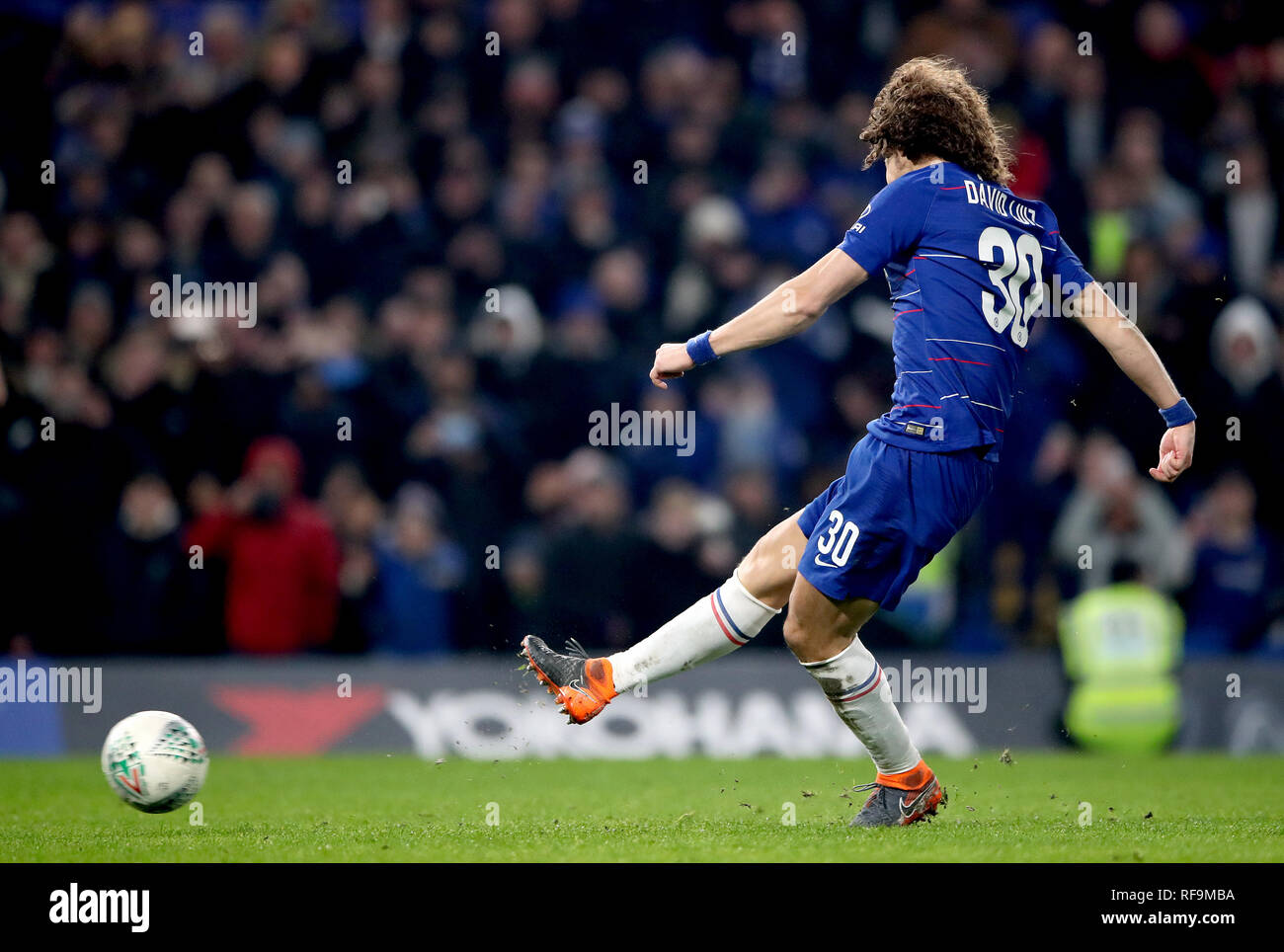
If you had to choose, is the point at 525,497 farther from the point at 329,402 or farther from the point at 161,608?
the point at 161,608

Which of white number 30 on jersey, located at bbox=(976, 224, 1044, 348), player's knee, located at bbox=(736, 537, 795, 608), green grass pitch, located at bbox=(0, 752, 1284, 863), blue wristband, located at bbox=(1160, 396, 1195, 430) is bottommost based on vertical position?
green grass pitch, located at bbox=(0, 752, 1284, 863)

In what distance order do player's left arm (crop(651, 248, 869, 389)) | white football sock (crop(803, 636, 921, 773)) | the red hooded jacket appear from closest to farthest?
player's left arm (crop(651, 248, 869, 389)), white football sock (crop(803, 636, 921, 773)), the red hooded jacket

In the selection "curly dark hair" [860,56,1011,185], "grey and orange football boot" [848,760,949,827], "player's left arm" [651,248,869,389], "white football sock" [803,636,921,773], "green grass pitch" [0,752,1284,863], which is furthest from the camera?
"grey and orange football boot" [848,760,949,827]

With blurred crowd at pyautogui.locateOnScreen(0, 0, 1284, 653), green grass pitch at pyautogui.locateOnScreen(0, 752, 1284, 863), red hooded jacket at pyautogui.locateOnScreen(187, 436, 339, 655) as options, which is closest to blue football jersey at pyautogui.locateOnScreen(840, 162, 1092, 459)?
green grass pitch at pyautogui.locateOnScreen(0, 752, 1284, 863)

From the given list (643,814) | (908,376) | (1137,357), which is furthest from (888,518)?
(643,814)

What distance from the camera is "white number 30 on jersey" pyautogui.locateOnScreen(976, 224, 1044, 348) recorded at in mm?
5277

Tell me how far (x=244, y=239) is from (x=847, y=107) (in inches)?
186

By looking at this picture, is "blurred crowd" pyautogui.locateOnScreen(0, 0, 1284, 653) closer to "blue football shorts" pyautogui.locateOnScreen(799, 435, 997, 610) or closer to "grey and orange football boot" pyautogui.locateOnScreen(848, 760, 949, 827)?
"grey and orange football boot" pyautogui.locateOnScreen(848, 760, 949, 827)

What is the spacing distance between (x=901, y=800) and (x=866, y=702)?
0.42m

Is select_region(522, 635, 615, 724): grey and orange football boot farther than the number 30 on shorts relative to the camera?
Yes

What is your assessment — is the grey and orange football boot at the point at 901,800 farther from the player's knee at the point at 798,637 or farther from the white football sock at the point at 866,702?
the player's knee at the point at 798,637

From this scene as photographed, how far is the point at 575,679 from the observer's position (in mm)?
5586

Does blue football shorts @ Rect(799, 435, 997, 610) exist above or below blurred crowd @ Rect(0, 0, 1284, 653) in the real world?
below

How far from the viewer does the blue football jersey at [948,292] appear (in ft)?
17.2
